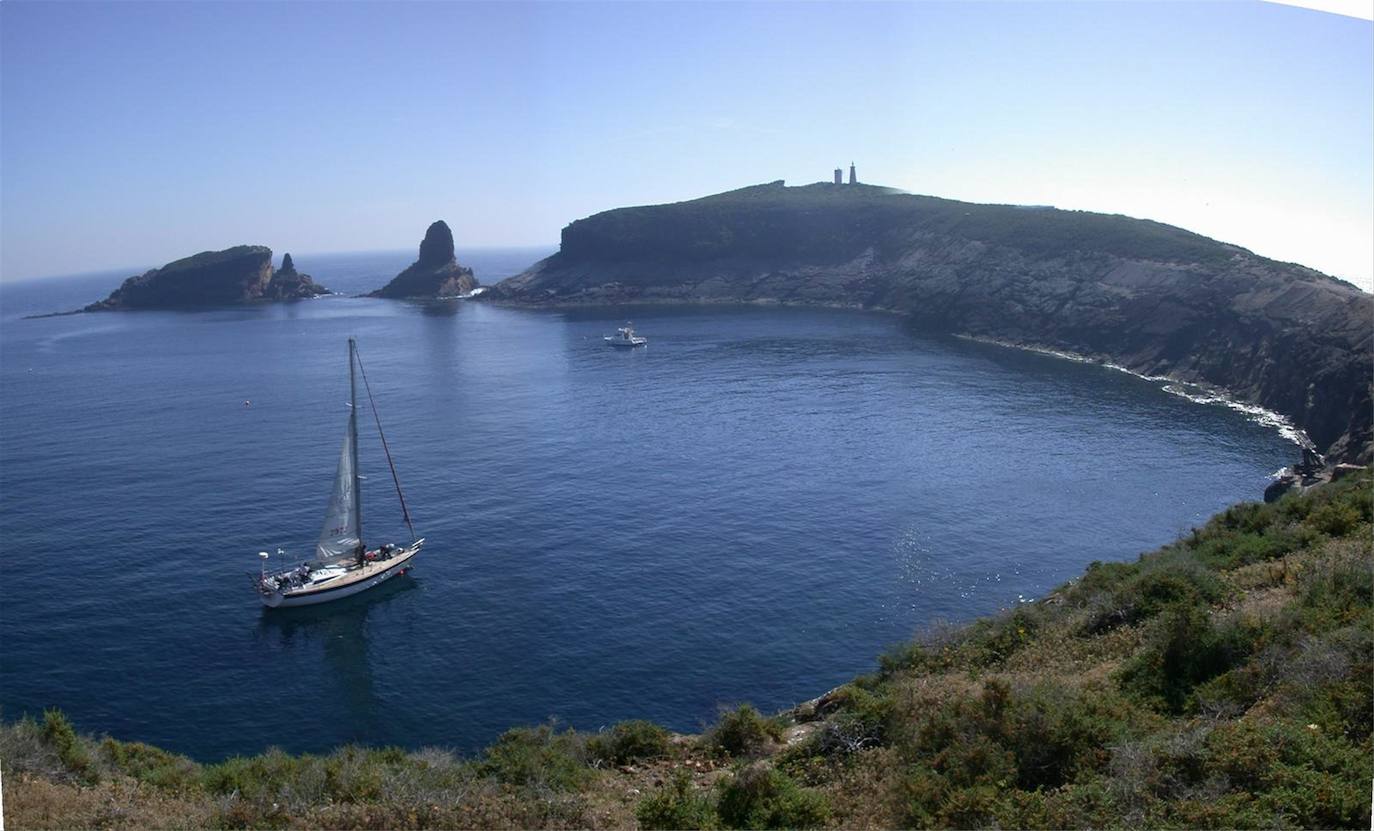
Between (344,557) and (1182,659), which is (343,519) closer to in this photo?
(344,557)

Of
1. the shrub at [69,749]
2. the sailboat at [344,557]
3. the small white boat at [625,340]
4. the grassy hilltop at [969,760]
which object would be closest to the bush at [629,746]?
the grassy hilltop at [969,760]

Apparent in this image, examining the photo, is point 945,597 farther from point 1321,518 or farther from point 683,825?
point 683,825

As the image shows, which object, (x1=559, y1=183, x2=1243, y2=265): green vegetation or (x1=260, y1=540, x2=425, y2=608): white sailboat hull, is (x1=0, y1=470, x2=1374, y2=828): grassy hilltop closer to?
(x1=260, y1=540, x2=425, y2=608): white sailboat hull

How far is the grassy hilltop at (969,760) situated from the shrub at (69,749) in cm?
5

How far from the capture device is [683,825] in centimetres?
1432

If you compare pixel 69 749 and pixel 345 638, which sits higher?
pixel 69 749

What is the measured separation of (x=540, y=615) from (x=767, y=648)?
9088 millimetres

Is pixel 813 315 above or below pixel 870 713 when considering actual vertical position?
above

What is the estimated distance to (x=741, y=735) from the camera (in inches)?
818

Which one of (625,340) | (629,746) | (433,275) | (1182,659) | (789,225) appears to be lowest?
(629,746)

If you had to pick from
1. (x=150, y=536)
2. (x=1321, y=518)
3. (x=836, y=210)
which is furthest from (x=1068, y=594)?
(x=836, y=210)

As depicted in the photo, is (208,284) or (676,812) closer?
(676,812)

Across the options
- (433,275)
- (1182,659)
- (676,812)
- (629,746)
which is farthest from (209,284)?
(1182,659)

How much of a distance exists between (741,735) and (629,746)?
2.43m
